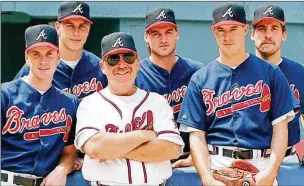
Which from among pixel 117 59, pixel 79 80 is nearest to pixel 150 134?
pixel 117 59

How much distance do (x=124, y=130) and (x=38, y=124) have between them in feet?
1.64

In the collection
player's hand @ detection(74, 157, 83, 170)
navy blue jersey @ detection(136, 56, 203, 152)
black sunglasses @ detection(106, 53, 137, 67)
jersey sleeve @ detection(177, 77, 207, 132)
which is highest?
black sunglasses @ detection(106, 53, 137, 67)

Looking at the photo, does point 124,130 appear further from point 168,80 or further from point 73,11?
point 73,11

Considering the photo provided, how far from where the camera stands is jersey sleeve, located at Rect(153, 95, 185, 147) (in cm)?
302

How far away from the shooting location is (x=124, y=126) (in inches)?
118

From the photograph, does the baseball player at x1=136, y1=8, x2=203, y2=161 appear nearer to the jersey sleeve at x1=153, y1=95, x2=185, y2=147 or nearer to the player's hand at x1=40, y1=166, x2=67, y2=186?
the jersey sleeve at x1=153, y1=95, x2=185, y2=147

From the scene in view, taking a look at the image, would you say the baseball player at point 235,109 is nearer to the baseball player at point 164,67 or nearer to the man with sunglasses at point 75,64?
the baseball player at point 164,67

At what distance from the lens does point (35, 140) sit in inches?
124

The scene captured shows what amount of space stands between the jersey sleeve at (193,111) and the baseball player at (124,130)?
5.3 inches

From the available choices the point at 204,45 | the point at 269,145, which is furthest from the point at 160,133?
the point at 204,45

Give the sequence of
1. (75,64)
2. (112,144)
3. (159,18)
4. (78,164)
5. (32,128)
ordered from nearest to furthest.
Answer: (112,144) < (32,128) < (78,164) < (159,18) < (75,64)

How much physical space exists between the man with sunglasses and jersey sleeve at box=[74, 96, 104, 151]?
59cm

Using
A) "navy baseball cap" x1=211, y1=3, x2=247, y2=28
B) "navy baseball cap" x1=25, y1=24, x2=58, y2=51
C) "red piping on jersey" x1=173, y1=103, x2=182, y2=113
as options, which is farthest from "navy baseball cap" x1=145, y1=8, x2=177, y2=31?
"navy baseball cap" x1=25, y1=24, x2=58, y2=51

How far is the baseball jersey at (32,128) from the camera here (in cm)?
311
